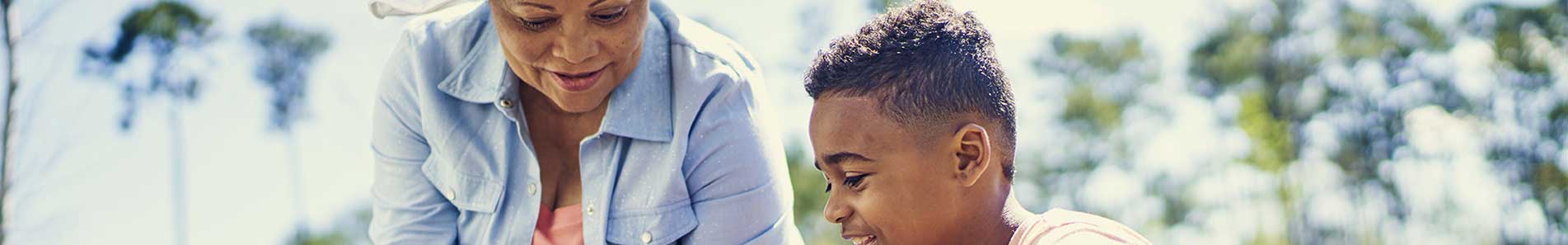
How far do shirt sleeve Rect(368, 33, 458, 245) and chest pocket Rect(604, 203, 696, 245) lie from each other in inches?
15.2

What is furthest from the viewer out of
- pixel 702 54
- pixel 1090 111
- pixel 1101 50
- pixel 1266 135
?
pixel 1101 50

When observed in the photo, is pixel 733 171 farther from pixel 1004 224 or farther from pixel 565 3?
pixel 1004 224

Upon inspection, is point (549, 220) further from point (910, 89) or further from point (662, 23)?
point (910, 89)

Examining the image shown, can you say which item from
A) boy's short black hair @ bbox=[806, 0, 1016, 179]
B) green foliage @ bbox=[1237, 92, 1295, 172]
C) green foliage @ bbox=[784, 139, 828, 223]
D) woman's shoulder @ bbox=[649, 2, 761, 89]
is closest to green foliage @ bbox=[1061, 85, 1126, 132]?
green foliage @ bbox=[1237, 92, 1295, 172]

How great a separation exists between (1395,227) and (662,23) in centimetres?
2123

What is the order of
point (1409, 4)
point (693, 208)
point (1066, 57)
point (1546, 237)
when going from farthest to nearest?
point (1066, 57), point (1409, 4), point (1546, 237), point (693, 208)

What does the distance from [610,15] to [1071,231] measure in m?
1.10

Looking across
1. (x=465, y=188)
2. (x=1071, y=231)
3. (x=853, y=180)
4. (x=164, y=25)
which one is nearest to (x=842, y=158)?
(x=853, y=180)

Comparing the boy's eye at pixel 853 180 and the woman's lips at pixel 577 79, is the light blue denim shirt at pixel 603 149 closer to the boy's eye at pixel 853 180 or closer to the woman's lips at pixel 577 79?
the woman's lips at pixel 577 79

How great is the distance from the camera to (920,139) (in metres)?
2.36

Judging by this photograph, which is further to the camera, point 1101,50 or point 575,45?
point 1101,50

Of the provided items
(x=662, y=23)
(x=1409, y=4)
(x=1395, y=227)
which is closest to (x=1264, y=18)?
(x=1409, y=4)

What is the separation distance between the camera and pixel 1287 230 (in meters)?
23.2

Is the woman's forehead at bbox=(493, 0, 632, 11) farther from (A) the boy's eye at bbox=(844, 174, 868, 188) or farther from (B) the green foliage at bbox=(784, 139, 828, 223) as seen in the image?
(B) the green foliage at bbox=(784, 139, 828, 223)
